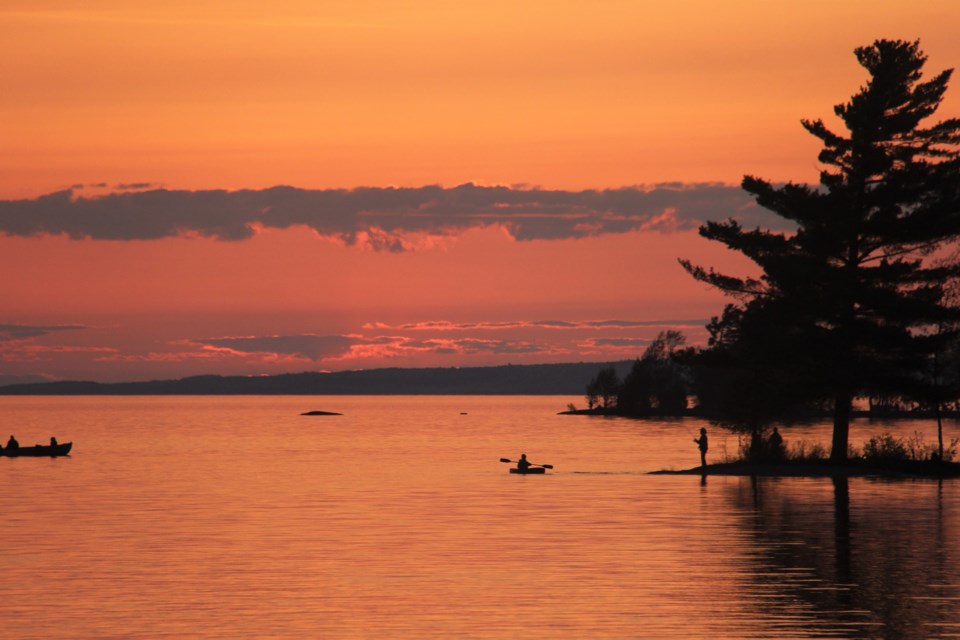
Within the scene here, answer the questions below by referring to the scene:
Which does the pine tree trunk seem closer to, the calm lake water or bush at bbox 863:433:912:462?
bush at bbox 863:433:912:462

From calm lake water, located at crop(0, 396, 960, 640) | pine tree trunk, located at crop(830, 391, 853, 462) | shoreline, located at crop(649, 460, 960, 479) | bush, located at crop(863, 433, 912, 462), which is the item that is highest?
→ pine tree trunk, located at crop(830, 391, 853, 462)

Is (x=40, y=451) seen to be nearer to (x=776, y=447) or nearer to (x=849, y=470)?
(x=776, y=447)

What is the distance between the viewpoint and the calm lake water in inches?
1048

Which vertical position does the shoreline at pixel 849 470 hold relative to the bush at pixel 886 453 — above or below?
below

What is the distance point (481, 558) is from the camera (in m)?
36.8

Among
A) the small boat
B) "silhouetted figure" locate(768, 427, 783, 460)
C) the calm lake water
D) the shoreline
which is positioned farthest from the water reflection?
the small boat

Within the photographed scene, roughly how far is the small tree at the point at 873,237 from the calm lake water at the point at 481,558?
6671 millimetres

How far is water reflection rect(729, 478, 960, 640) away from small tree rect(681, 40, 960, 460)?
1041 cm

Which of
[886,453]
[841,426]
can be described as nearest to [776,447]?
[841,426]

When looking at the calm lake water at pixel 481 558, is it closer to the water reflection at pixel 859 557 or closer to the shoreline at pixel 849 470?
the water reflection at pixel 859 557

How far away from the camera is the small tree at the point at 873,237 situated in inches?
2753

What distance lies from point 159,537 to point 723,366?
38.2 m

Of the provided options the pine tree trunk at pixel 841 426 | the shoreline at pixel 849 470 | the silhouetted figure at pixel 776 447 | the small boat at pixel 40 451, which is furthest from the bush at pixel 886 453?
the small boat at pixel 40 451

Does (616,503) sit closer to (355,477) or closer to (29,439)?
(355,477)
